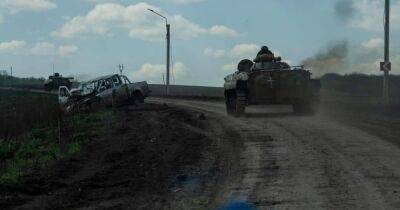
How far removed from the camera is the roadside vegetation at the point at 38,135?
14.3 meters

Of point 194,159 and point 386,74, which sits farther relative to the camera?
point 386,74

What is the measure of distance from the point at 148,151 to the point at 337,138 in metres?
4.37

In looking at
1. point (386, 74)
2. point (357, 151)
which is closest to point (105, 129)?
point (357, 151)

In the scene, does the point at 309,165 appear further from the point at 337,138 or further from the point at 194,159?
the point at 337,138

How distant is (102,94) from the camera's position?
28656 millimetres

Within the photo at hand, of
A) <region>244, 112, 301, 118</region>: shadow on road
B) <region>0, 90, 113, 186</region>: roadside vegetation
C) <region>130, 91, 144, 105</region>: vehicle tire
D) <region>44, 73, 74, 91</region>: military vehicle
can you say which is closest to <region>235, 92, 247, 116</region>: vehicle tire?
<region>244, 112, 301, 118</region>: shadow on road

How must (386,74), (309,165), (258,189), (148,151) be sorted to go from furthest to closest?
(386,74)
(148,151)
(309,165)
(258,189)

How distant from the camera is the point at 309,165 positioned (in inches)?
459

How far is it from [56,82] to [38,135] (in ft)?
127

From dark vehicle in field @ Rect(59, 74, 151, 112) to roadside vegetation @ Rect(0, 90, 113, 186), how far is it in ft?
3.44

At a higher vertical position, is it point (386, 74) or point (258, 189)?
point (386, 74)

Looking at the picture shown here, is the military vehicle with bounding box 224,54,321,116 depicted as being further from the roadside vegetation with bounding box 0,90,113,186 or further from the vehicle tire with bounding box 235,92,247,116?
the roadside vegetation with bounding box 0,90,113,186

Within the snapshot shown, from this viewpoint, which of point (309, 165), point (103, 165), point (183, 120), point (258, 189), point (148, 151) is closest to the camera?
point (258, 189)

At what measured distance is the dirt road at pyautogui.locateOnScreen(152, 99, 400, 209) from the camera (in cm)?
895
